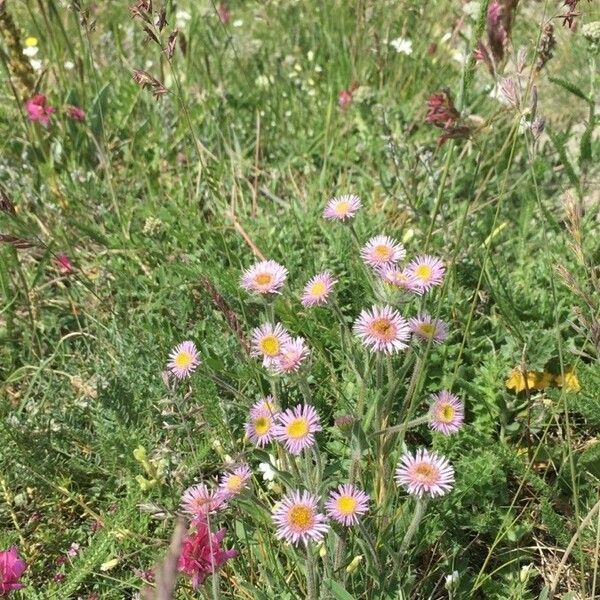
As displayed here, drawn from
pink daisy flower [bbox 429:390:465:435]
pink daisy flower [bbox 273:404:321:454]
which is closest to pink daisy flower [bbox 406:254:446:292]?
pink daisy flower [bbox 429:390:465:435]

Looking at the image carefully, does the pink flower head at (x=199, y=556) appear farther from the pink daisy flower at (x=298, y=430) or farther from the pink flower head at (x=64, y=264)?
the pink flower head at (x=64, y=264)

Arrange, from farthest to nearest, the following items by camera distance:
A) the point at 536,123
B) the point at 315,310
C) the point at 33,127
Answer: the point at 33,127
the point at 315,310
the point at 536,123

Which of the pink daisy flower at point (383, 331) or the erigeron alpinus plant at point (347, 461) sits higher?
the pink daisy flower at point (383, 331)

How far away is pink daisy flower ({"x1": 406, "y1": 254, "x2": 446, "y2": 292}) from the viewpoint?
1501 mm

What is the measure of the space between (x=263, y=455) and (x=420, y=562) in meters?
0.48

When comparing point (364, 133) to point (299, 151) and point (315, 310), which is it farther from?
point (315, 310)

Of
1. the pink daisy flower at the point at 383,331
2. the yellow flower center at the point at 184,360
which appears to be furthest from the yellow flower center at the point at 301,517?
the yellow flower center at the point at 184,360

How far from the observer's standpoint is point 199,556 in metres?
1.29

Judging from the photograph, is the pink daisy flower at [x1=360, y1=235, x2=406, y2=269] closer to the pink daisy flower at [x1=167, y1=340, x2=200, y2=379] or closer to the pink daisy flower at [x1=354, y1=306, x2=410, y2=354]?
the pink daisy flower at [x1=354, y1=306, x2=410, y2=354]

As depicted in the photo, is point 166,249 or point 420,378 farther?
point 166,249

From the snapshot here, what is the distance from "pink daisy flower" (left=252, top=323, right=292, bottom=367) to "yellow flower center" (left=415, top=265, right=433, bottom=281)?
0.28 meters

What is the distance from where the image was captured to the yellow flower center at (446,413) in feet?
4.65

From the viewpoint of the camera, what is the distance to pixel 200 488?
138 centimetres

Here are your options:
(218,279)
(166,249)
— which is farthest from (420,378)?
(166,249)
